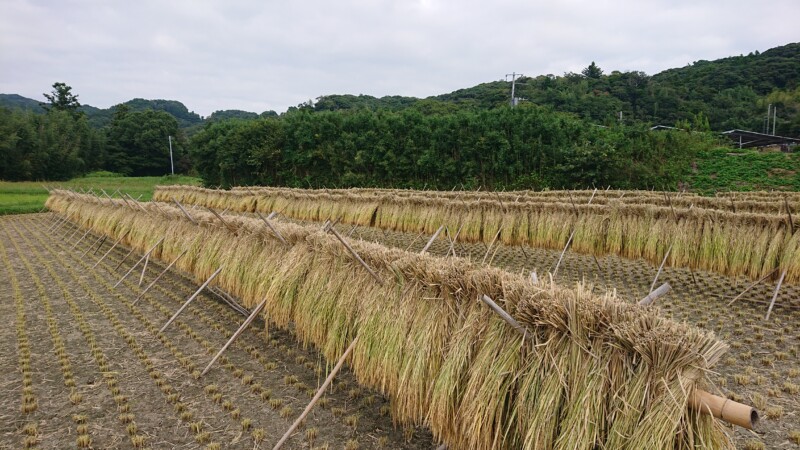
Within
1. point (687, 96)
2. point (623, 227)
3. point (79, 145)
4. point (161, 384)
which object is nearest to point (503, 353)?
point (161, 384)

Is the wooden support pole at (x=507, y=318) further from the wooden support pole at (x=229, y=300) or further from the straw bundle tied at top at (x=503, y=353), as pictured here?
the wooden support pole at (x=229, y=300)

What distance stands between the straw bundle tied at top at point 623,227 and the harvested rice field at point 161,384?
6.19m

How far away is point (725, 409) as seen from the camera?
2.21m

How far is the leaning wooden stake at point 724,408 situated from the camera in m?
2.07

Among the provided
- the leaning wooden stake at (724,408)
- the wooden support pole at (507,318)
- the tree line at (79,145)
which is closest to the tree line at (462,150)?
the tree line at (79,145)

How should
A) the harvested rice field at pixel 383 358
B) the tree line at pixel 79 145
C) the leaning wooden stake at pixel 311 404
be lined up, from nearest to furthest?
the harvested rice field at pixel 383 358 → the leaning wooden stake at pixel 311 404 → the tree line at pixel 79 145

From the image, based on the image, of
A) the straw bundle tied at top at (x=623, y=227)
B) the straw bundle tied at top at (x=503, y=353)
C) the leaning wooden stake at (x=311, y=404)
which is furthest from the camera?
the straw bundle tied at top at (x=623, y=227)

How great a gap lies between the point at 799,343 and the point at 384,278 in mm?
5812

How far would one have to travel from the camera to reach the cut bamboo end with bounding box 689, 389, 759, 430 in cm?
207

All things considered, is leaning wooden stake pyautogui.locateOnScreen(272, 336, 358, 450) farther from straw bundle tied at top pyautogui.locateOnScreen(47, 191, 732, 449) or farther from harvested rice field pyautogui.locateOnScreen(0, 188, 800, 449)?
straw bundle tied at top pyautogui.locateOnScreen(47, 191, 732, 449)

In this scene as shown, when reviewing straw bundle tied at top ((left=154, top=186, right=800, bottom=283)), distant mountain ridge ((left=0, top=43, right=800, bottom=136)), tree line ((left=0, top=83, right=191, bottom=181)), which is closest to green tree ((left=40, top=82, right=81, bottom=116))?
tree line ((left=0, top=83, right=191, bottom=181))

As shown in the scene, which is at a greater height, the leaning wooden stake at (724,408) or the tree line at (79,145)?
the tree line at (79,145)

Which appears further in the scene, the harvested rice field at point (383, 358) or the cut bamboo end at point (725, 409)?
the harvested rice field at point (383, 358)

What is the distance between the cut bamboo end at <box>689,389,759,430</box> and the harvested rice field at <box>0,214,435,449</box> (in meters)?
2.37
